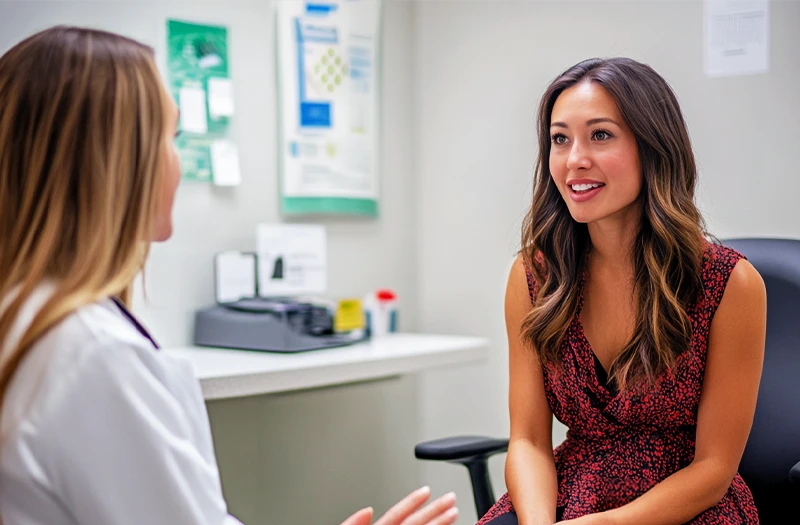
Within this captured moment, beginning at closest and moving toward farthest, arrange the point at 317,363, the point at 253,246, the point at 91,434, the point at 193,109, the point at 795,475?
the point at 91,434, the point at 795,475, the point at 317,363, the point at 193,109, the point at 253,246

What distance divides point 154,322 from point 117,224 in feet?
4.51

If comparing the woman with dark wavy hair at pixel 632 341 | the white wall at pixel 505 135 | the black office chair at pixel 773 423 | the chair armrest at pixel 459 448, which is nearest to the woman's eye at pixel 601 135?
the woman with dark wavy hair at pixel 632 341

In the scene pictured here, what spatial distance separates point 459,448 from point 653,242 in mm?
558

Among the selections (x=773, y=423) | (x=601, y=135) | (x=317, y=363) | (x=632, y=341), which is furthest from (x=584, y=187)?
(x=317, y=363)

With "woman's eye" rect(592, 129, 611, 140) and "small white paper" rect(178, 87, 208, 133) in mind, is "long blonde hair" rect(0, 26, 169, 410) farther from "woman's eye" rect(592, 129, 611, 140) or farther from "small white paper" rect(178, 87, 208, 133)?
"small white paper" rect(178, 87, 208, 133)

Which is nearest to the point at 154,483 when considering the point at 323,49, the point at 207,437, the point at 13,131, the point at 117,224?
the point at 207,437

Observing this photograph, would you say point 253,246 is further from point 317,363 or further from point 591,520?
point 591,520

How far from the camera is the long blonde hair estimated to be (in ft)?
2.92

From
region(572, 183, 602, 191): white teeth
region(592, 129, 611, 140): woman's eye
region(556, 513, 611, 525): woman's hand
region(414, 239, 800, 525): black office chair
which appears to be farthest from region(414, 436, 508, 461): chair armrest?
region(592, 129, 611, 140): woman's eye

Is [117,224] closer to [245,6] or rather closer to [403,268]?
[245,6]

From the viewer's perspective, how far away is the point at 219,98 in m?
2.33

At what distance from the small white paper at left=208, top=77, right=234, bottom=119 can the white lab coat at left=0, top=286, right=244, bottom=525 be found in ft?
5.01

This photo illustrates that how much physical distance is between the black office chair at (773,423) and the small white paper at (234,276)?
2.86 ft

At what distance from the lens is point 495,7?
268cm
